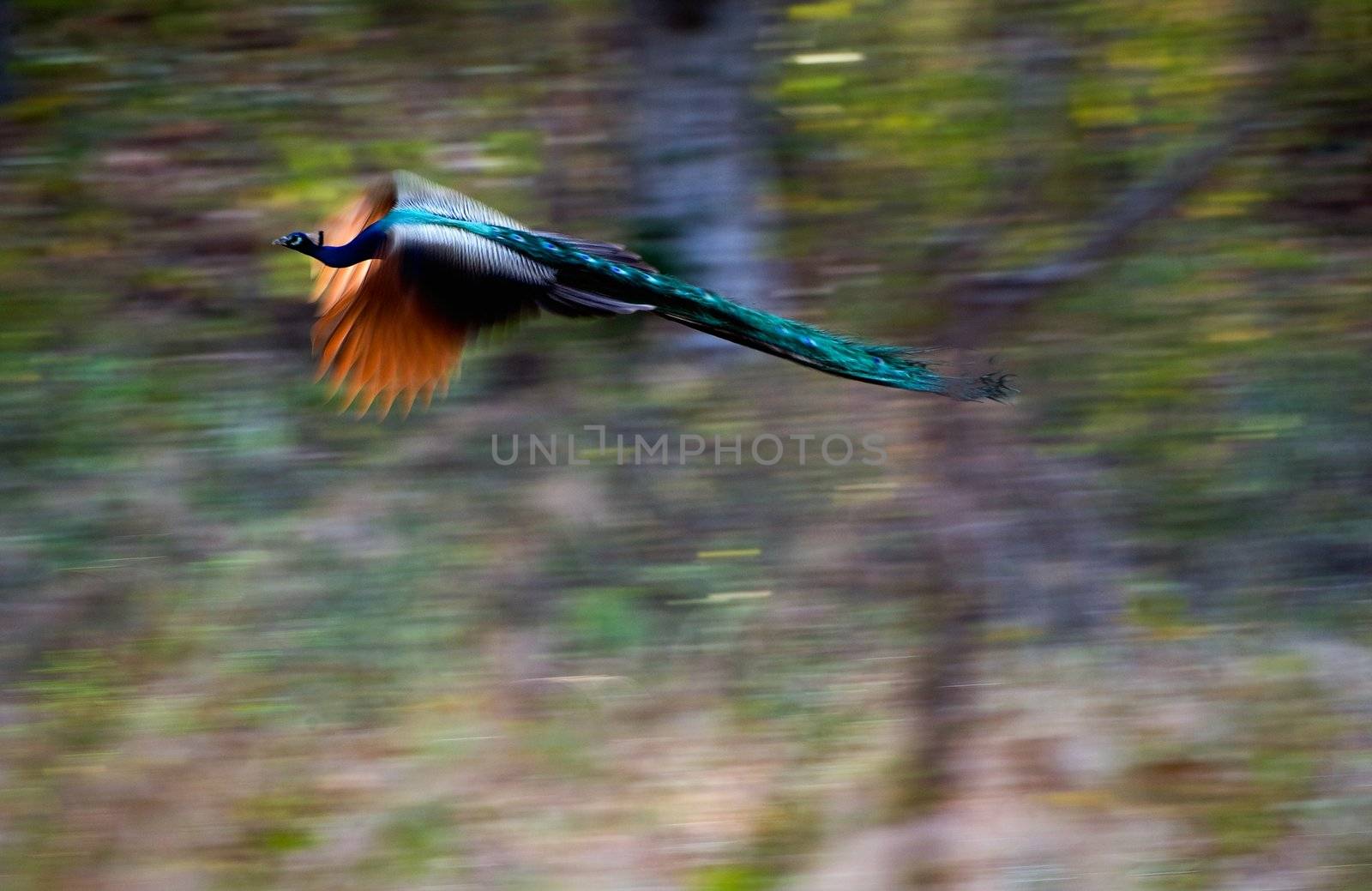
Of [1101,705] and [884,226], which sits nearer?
[1101,705]

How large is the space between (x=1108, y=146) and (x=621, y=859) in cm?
352

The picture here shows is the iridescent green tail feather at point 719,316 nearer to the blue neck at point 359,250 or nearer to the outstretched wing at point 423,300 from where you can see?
the outstretched wing at point 423,300

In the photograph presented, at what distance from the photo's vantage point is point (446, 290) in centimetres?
352

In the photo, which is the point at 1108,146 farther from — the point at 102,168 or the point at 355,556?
the point at 102,168

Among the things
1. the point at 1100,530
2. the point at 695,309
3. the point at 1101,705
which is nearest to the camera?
the point at 695,309

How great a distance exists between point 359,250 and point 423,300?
0.20m

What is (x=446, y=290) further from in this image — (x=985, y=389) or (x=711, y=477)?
(x=711, y=477)

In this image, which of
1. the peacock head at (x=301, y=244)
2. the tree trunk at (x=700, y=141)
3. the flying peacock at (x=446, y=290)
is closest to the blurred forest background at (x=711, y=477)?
the tree trunk at (x=700, y=141)

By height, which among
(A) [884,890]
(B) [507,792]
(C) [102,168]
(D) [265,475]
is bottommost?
(A) [884,890]

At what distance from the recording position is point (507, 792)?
4.52 m

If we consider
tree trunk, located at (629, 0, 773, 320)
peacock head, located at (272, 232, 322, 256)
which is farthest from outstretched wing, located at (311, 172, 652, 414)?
tree trunk, located at (629, 0, 773, 320)

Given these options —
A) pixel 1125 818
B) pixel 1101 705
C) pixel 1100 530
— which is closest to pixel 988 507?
pixel 1100 530

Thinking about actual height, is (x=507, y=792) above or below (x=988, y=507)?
below

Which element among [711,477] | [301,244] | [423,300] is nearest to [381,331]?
[423,300]
